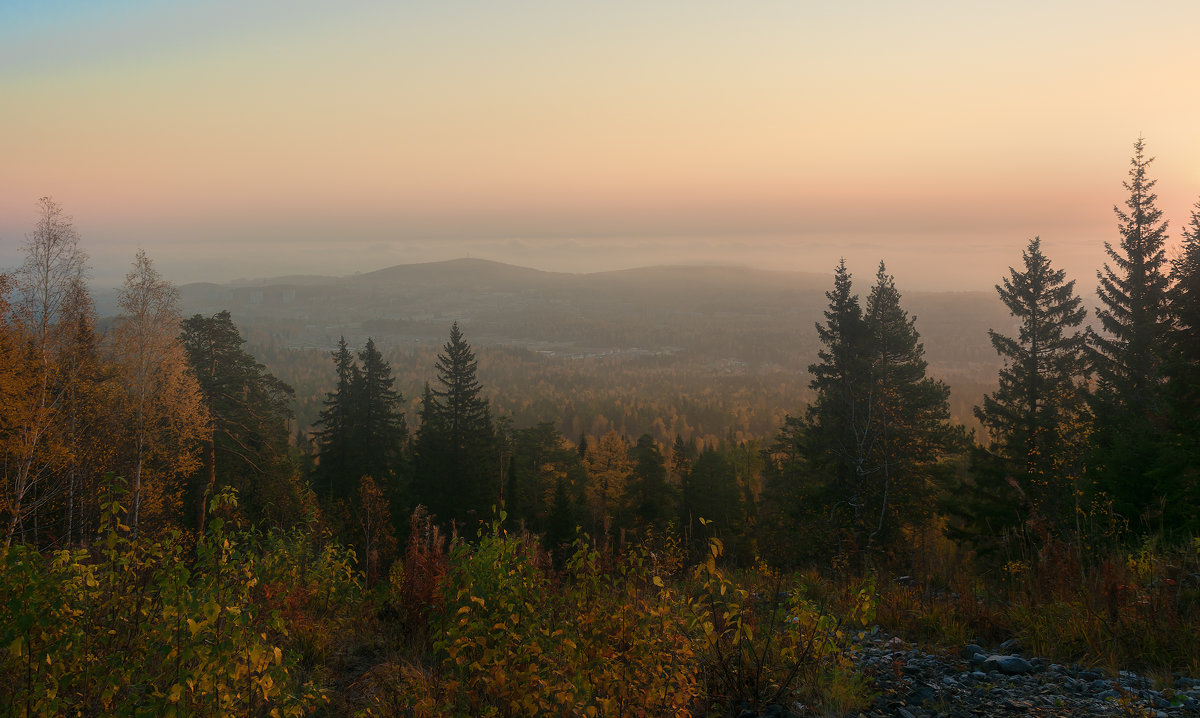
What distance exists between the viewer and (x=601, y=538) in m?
11.5

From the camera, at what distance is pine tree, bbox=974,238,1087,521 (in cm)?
2120

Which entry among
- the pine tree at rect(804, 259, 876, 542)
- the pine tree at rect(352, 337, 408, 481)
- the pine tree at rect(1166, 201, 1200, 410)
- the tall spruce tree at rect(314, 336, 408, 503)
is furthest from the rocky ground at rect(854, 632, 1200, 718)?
the pine tree at rect(352, 337, 408, 481)

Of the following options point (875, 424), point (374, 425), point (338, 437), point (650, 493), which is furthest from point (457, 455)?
point (875, 424)

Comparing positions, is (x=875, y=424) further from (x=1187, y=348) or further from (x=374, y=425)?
(x=374, y=425)

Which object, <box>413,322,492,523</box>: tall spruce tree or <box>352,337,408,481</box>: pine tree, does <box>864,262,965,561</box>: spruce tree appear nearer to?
<box>413,322,492,523</box>: tall spruce tree

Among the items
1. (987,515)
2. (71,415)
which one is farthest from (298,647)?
(987,515)

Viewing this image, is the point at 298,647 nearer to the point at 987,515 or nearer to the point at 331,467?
the point at 987,515

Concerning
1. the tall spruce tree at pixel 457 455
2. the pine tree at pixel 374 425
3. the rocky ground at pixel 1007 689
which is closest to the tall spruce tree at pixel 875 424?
the rocky ground at pixel 1007 689

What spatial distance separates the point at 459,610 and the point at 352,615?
6.49 meters

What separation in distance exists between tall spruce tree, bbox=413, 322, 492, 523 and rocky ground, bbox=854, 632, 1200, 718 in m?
27.9

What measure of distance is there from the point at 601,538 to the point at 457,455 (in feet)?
80.2

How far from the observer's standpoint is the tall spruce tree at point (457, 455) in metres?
33.2

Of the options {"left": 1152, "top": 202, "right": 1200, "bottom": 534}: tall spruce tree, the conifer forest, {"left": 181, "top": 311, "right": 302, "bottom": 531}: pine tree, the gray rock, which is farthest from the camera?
{"left": 181, "top": 311, "right": 302, "bottom": 531}: pine tree

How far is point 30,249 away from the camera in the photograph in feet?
66.3
